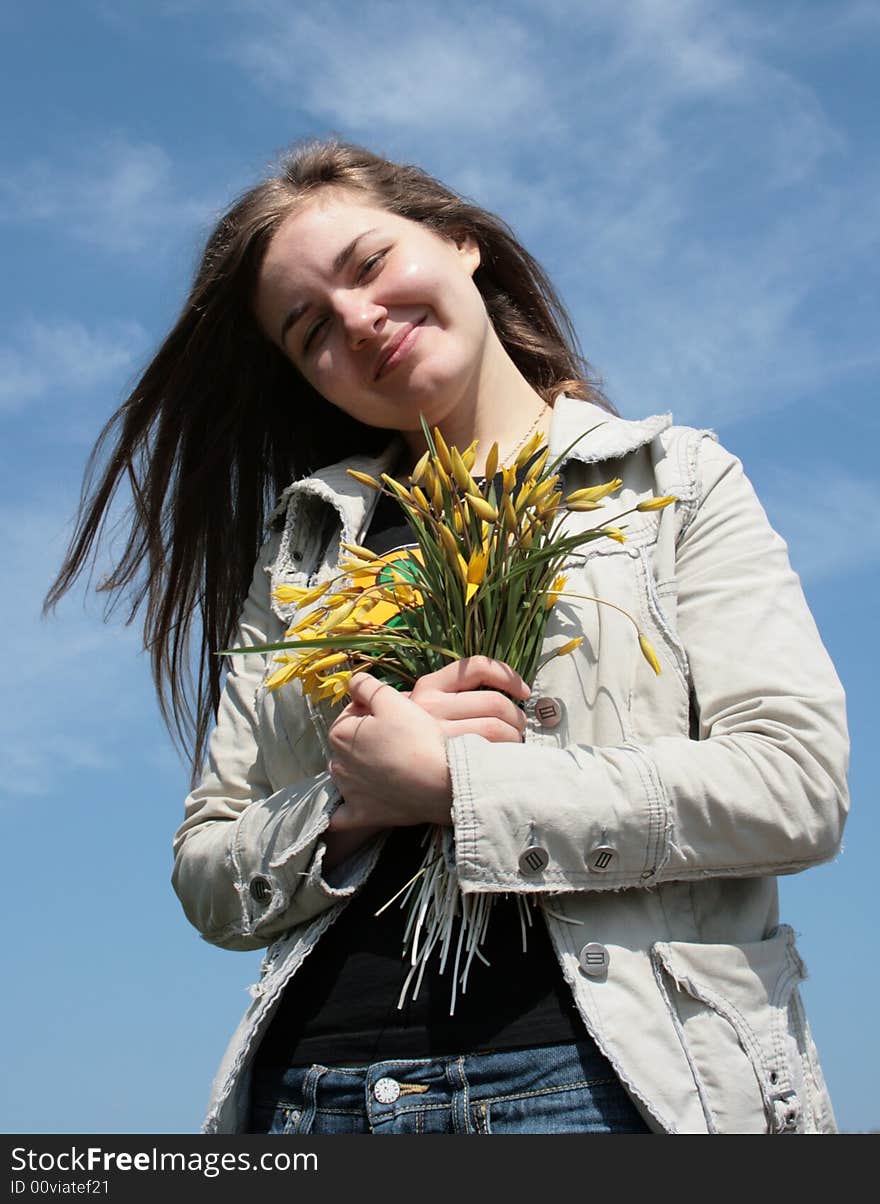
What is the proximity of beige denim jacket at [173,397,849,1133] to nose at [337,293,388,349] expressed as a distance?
0.51m

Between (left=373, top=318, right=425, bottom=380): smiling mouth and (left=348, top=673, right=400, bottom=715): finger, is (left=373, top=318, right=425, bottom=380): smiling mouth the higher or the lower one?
the higher one

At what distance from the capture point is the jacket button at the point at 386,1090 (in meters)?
2.46

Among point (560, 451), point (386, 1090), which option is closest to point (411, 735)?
point (386, 1090)

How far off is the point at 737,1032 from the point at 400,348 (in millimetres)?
1798

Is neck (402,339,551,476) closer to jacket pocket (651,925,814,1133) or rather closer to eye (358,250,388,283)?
eye (358,250,388,283)

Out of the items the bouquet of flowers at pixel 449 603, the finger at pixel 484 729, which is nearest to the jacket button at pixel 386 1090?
the bouquet of flowers at pixel 449 603

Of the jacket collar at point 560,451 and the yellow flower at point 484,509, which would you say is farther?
the jacket collar at point 560,451

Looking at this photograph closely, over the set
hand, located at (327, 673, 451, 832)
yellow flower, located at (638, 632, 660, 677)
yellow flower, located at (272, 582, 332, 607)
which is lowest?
hand, located at (327, 673, 451, 832)

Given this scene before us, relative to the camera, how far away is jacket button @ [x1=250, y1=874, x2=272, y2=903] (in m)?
2.82

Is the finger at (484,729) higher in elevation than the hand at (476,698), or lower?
lower

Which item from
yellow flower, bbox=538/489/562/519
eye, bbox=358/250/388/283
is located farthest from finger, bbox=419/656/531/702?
eye, bbox=358/250/388/283

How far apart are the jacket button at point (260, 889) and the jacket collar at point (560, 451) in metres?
0.94

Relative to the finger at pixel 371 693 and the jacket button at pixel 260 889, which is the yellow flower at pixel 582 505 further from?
the jacket button at pixel 260 889

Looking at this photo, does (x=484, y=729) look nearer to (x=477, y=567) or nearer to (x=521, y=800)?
(x=521, y=800)
